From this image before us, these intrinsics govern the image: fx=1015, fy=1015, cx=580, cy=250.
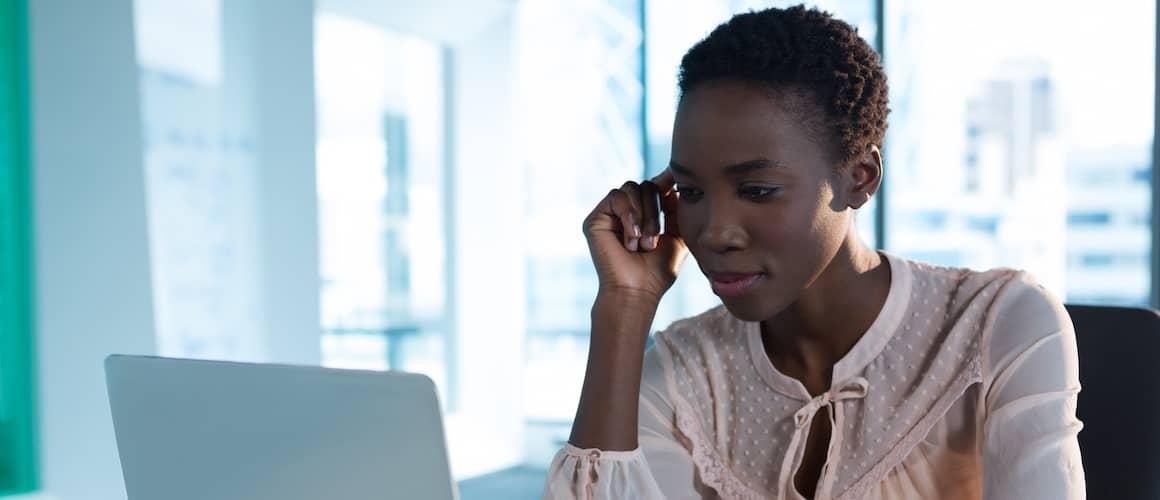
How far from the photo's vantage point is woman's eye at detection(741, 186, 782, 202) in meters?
1.17

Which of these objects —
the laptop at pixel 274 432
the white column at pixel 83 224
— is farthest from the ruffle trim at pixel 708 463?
the white column at pixel 83 224

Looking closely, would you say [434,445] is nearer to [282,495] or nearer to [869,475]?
[282,495]

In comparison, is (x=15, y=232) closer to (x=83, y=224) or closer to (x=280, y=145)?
(x=83, y=224)

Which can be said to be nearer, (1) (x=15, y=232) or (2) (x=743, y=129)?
(2) (x=743, y=129)

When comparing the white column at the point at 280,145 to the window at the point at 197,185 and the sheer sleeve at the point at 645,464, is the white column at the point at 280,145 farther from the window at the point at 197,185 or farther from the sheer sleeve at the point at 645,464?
the sheer sleeve at the point at 645,464

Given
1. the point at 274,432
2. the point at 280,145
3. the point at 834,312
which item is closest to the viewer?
the point at 274,432

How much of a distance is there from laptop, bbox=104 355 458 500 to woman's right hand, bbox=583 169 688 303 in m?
0.60

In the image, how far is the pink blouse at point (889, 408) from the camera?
1.17m

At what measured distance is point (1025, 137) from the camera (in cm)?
458

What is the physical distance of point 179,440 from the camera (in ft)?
2.78

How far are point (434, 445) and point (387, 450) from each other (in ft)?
0.13

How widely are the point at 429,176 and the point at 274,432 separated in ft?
16.3

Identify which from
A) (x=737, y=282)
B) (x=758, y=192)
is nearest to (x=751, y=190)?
(x=758, y=192)

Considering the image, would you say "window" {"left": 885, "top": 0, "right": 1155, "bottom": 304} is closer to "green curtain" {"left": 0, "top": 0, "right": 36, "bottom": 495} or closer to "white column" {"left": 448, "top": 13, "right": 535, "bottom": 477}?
"white column" {"left": 448, "top": 13, "right": 535, "bottom": 477}
